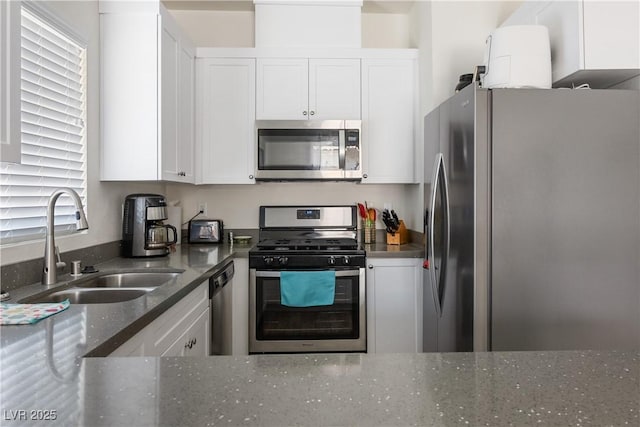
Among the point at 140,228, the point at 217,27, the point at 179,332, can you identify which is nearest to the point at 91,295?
the point at 179,332

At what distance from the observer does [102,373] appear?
74 cm

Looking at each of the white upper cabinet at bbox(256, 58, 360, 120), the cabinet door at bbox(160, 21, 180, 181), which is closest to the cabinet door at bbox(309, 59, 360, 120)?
the white upper cabinet at bbox(256, 58, 360, 120)

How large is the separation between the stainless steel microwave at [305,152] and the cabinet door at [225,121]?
5.4 inches

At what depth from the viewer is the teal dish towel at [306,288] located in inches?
99.9

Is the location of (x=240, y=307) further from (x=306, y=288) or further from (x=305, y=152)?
(x=305, y=152)

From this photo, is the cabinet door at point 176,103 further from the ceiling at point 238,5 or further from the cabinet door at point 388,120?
the cabinet door at point 388,120

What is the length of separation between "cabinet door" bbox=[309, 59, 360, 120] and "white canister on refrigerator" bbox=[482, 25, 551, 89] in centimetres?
114

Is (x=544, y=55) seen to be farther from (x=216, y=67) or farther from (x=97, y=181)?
(x=97, y=181)

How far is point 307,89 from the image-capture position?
2.92 meters

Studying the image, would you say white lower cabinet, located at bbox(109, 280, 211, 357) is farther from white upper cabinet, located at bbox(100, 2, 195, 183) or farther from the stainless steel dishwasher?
white upper cabinet, located at bbox(100, 2, 195, 183)

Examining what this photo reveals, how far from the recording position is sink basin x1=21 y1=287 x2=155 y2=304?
1557 millimetres

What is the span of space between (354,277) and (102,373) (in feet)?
6.45

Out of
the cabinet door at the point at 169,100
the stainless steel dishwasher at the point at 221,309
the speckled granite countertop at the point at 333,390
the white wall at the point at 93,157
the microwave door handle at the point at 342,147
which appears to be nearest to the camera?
the speckled granite countertop at the point at 333,390

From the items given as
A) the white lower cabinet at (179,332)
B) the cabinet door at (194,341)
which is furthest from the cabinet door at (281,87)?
the cabinet door at (194,341)
